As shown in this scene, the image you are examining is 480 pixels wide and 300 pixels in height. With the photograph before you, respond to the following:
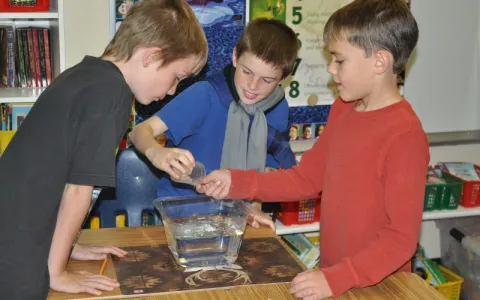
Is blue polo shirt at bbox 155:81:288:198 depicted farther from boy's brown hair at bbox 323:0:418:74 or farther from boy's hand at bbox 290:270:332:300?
boy's hand at bbox 290:270:332:300

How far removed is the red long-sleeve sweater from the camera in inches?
57.7

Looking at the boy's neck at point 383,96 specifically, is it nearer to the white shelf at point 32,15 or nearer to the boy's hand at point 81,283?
the boy's hand at point 81,283

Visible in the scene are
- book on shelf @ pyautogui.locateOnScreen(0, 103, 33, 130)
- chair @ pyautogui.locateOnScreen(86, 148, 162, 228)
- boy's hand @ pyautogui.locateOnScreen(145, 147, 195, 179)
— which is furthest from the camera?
book on shelf @ pyautogui.locateOnScreen(0, 103, 33, 130)

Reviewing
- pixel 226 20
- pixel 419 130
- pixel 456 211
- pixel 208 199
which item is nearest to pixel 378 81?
pixel 419 130

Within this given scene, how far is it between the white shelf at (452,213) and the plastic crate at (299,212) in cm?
53

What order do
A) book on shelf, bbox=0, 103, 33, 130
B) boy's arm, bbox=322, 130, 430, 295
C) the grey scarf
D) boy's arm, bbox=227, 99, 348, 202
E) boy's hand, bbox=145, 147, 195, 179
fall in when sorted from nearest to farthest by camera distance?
boy's arm, bbox=322, 130, 430, 295
boy's hand, bbox=145, 147, 195, 179
boy's arm, bbox=227, 99, 348, 202
the grey scarf
book on shelf, bbox=0, 103, 33, 130

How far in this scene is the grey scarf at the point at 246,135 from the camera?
82.1 inches

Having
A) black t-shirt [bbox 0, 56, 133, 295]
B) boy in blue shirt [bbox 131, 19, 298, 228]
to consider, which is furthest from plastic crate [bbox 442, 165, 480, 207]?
black t-shirt [bbox 0, 56, 133, 295]

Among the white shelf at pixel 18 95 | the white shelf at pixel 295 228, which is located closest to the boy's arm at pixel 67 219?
the white shelf at pixel 18 95

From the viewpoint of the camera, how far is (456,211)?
10.4 ft

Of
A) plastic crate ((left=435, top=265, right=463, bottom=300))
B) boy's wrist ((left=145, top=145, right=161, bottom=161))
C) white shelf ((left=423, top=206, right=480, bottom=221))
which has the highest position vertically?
boy's wrist ((left=145, top=145, right=161, bottom=161))

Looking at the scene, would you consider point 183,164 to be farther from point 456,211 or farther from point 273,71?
point 456,211

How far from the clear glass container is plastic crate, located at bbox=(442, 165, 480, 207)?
1801 millimetres

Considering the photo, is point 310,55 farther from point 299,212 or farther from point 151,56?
point 151,56
